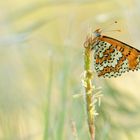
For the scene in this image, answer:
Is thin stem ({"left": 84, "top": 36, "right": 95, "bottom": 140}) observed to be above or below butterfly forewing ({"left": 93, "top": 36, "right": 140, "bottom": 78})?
below

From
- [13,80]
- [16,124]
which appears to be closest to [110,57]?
[16,124]

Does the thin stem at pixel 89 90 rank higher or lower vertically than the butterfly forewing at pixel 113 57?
lower

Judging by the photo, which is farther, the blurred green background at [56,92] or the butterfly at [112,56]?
the blurred green background at [56,92]

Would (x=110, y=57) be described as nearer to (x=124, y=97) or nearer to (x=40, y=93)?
(x=124, y=97)

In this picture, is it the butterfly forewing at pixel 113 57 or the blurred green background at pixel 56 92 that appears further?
→ the blurred green background at pixel 56 92

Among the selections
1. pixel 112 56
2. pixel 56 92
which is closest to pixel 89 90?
pixel 112 56

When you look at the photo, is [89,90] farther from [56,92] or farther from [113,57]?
[56,92]

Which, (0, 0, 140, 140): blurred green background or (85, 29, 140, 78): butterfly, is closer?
(85, 29, 140, 78): butterfly

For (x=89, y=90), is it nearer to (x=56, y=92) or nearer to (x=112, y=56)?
(x=112, y=56)

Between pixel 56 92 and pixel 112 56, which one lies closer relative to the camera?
pixel 112 56
